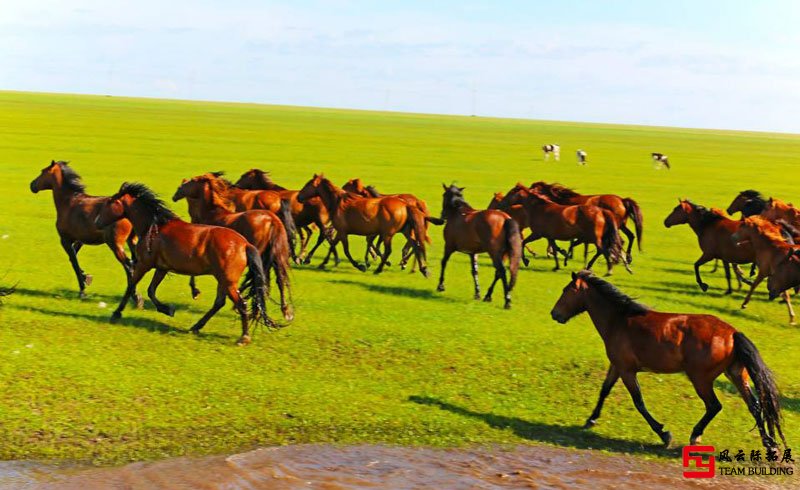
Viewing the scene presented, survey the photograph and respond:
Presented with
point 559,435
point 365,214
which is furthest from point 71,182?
point 559,435

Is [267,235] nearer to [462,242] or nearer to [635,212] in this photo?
[462,242]

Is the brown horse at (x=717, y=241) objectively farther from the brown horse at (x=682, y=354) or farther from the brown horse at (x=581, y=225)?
the brown horse at (x=682, y=354)

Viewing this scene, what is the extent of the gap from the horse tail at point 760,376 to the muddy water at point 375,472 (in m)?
0.63

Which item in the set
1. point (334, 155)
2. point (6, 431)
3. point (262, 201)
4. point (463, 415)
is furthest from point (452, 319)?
point (334, 155)

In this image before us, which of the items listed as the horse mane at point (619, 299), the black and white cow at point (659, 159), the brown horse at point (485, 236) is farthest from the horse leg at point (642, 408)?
the black and white cow at point (659, 159)

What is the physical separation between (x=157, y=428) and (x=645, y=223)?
22.3m

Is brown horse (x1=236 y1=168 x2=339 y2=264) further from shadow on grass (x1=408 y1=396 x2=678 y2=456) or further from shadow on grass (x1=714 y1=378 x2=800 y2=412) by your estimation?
shadow on grass (x1=714 y1=378 x2=800 y2=412)

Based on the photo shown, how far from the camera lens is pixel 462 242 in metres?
14.6

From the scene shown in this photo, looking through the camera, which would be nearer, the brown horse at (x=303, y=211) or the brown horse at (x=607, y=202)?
the brown horse at (x=303, y=211)

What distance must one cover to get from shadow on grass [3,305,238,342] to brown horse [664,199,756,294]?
32.4 feet

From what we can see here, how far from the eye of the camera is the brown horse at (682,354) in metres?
7.30

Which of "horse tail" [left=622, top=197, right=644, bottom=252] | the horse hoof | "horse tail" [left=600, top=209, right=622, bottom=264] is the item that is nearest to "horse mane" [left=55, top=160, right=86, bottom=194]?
the horse hoof

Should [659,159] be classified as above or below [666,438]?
above

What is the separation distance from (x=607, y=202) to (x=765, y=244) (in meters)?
5.48
